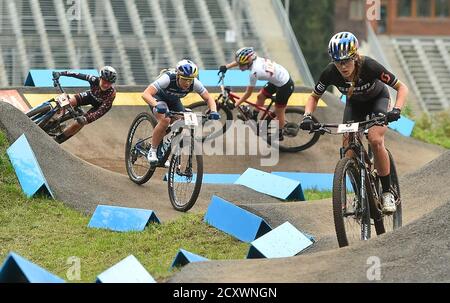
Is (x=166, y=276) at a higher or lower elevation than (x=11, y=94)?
higher

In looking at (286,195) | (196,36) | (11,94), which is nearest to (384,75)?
(286,195)

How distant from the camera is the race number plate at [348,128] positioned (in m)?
9.19

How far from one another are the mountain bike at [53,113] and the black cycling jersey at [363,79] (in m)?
5.49

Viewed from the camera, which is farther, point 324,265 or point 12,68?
point 12,68

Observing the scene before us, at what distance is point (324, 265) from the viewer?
7875mm

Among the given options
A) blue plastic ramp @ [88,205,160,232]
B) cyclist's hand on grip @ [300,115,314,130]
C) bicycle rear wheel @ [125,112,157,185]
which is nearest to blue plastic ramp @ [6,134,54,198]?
blue plastic ramp @ [88,205,160,232]

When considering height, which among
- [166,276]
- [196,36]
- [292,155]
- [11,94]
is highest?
[166,276]

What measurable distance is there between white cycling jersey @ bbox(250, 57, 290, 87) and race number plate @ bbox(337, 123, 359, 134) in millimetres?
6911

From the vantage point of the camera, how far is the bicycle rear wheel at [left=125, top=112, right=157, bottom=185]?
44.7 feet

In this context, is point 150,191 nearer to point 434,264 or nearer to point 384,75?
point 384,75

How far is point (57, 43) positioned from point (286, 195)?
68.3 feet

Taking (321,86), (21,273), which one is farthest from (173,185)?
(21,273)

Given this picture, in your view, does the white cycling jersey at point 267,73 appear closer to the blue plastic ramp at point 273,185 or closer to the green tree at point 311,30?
the blue plastic ramp at point 273,185

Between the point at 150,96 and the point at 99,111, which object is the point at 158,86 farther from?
the point at 99,111
